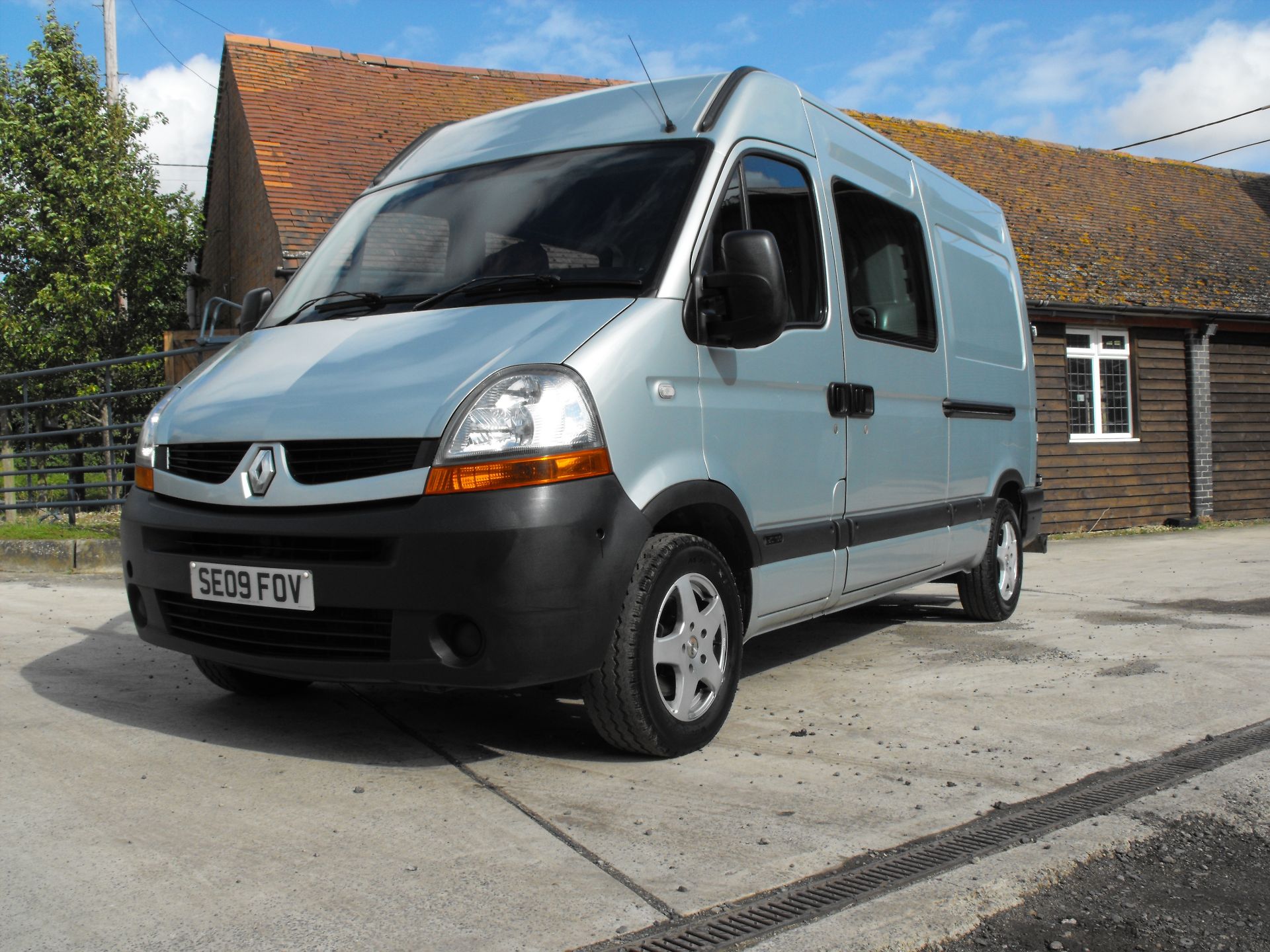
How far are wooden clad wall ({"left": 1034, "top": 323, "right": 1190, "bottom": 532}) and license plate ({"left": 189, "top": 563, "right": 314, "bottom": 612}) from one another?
14659 millimetres

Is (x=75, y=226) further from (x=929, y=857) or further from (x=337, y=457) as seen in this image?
(x=929, y=857)

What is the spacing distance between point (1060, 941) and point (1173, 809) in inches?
41.9

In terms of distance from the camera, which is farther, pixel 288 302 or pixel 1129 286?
pixel 1129 286

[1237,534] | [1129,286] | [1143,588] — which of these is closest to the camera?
[1143,588]

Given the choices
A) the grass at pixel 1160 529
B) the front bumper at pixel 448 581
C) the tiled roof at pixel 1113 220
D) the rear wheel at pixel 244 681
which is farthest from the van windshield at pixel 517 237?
the tiled roof at pixel 1113 220

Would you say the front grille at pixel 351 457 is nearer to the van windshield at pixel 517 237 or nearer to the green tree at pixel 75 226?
the van windshield at pixel 517 237

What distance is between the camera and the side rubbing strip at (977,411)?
19.5 ft

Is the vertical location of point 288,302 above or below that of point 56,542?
above

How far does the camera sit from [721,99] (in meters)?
4.32

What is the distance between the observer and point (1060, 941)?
8.06 feet

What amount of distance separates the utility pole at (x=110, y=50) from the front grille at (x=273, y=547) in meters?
21.9

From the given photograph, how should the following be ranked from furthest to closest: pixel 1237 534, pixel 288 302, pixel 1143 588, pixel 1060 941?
pixel 1237 534
pixel 1143 588
pixel 288 302
pixel 1060 941

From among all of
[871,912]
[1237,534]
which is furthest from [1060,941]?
[1237,534]

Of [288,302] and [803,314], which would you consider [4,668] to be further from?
[803,314]
